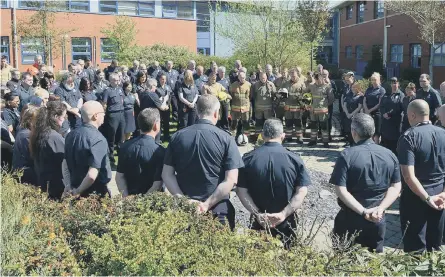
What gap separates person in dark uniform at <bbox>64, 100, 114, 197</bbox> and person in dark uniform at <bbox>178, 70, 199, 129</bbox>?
23.1 feet

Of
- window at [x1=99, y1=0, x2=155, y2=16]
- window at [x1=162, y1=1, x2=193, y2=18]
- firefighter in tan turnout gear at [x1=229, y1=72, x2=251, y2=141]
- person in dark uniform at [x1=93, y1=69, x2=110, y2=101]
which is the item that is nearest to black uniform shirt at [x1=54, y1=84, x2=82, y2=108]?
person in dark uniform at [x1=93, y1=69, x2=110, y2=101]

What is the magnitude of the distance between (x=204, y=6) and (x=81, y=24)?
1198 centimetres

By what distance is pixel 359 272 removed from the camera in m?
3.44

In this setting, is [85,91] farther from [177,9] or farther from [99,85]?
[177,9]

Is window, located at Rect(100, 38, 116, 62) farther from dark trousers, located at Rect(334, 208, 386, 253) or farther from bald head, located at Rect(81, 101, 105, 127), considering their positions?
dark trousers, located at Rect(334, 208, 386, 253)

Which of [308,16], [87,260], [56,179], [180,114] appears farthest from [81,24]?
[87,260]

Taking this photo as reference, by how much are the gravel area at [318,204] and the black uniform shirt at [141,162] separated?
1913 millimetres

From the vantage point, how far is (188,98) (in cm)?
1258

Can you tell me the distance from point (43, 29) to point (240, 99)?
48.8 feet

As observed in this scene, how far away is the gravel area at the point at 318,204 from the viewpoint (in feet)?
23.6

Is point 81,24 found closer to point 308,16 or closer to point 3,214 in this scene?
point 308,16

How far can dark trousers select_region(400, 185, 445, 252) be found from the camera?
5387mm

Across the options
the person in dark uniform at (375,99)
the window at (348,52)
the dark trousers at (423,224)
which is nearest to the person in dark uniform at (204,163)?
the dark trousers at (423,224)

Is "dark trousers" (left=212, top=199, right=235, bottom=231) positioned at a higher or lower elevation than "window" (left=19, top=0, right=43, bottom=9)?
lower
